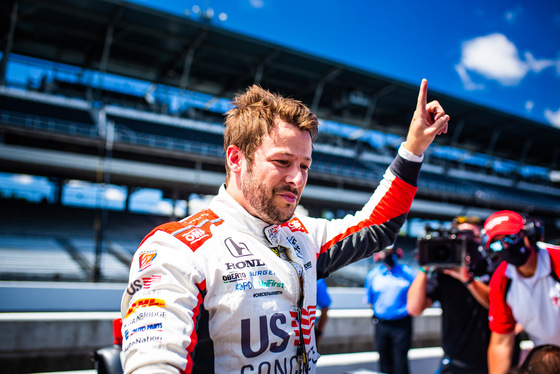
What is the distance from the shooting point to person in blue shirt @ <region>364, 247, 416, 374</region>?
4.24 m

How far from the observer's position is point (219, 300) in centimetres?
106

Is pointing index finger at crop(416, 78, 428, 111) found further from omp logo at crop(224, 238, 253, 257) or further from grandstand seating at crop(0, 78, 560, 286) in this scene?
grandstand seating at crop(0, 78, 560, 286)

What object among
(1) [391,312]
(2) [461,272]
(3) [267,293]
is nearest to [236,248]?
(3) [267,293]

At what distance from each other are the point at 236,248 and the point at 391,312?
3.84 m

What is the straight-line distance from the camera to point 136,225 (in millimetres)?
16906

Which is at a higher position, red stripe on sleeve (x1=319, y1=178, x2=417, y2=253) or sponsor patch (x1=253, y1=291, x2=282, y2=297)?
red stripe on sleeve (x1=319, y1=178, x2=417, y2=253)

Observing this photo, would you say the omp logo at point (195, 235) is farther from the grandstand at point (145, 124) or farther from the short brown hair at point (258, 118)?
the grandstand at point (145, 124)

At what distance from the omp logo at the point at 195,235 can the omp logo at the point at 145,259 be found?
0.11 meters

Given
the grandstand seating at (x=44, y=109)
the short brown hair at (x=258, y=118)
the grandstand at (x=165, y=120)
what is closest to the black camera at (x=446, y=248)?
the short brown hair at (x=258, y=118)

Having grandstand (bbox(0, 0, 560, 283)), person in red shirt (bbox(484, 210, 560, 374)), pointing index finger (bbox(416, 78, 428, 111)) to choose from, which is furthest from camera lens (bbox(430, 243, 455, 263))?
grandstand (bbox(0, 0, 560, 283))

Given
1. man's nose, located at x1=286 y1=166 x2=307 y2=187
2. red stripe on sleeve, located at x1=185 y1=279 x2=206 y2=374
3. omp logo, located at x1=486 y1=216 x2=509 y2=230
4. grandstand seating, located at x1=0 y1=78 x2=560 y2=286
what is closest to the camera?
red stripe on sleeve, located at x1=185 y1=279 x2=206 y2=374

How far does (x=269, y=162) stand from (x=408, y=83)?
2104cm

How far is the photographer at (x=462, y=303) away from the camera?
8.45 feet

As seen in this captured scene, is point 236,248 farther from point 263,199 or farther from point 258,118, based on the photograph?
point 258,118
